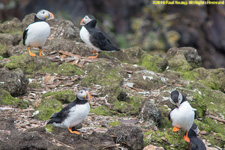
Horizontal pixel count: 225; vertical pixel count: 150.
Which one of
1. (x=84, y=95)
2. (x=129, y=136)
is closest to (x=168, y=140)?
(x=129, y=136)

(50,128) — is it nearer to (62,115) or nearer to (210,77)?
(62,115)

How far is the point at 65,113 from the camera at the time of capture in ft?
15.5

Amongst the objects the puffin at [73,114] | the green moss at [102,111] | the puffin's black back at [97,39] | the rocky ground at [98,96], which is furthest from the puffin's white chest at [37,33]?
the puffin at [73,114]

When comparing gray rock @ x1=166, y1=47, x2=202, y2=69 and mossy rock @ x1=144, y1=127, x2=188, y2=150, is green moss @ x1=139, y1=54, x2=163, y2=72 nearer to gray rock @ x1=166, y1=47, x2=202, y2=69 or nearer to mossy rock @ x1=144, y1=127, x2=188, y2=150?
gray rock @ x1=166, y1=47, x2=202, y2=69

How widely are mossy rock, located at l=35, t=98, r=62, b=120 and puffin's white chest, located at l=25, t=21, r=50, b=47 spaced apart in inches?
91.8

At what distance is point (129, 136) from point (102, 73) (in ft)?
9.65

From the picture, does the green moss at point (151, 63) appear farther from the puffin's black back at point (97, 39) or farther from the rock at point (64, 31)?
the rock at point (64, 31)

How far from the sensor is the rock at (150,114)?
233 inches

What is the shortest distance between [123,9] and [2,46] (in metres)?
13.5

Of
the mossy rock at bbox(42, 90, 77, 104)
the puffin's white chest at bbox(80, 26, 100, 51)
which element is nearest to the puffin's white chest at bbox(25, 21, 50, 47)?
the puffin's white chest at bbox(80, 26, 100, 51)

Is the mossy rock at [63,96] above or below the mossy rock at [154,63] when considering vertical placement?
below

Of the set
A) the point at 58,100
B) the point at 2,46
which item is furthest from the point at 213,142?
the point at 2,46

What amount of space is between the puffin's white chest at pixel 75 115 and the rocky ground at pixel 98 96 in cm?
12

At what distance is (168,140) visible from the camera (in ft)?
17.8
